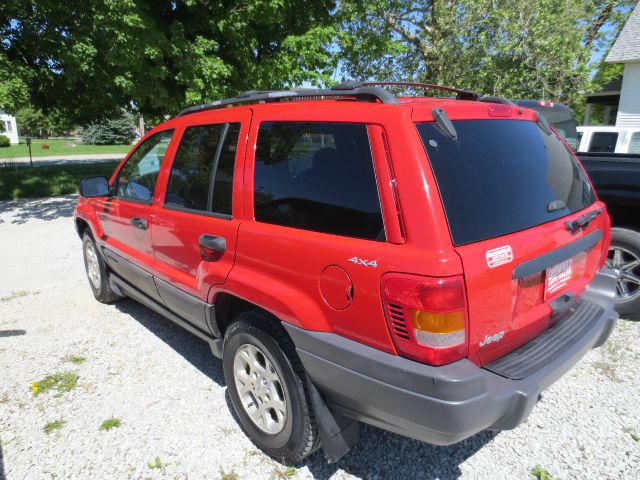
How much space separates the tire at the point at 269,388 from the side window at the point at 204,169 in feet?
2.35

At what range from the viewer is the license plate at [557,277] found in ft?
7.20

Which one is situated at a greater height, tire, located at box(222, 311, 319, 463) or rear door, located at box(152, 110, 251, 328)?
rear door, located at box(152, 110, 251, 328)

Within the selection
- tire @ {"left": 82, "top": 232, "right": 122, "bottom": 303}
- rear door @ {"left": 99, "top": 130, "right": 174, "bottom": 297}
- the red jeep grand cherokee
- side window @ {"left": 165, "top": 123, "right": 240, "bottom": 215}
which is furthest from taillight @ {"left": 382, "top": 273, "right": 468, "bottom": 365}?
tire @ {"left": 82, "top": 232, "right": 122, "bottom": 303}

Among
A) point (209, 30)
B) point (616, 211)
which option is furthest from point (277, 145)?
point (209, 30)

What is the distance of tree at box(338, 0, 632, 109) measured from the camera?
13.6 metres

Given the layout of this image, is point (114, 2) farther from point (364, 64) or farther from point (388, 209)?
point (364, 64)

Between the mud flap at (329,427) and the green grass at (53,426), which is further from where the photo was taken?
the green grass at (53,426)

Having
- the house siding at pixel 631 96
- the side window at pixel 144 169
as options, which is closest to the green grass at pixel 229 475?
the side window at pixel 144 169

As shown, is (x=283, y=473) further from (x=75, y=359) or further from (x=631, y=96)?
(x=631, y=96)

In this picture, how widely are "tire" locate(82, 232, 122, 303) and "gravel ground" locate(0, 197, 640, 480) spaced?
0.39m

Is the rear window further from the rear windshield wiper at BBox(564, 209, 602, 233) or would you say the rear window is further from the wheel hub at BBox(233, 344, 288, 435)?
the wheel hub at BBox(233, 344, 288, 435)

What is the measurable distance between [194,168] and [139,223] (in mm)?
792

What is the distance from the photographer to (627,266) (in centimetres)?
395

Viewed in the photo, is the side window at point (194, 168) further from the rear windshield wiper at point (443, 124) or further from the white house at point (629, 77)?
the white house at point (629, 77)
